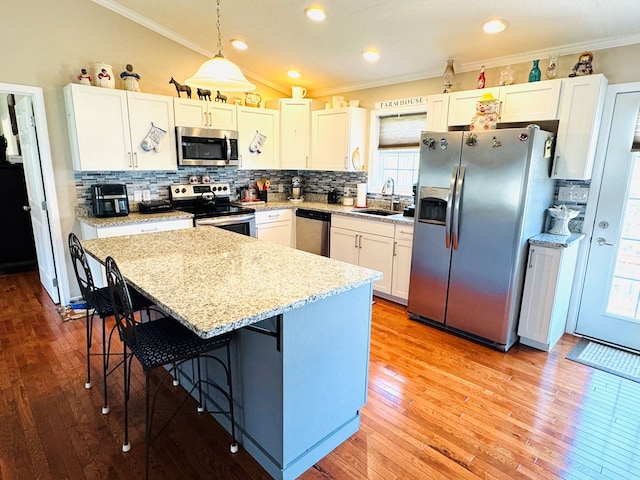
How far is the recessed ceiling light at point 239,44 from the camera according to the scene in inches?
150

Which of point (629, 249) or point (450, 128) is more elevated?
point (450, 128)

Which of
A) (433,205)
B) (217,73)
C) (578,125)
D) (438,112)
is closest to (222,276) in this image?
(217,73)

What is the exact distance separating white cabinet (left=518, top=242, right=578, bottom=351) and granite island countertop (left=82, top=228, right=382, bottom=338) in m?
1.71

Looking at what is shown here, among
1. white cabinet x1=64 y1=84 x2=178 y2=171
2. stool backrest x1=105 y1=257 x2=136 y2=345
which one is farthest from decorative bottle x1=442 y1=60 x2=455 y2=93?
stool backrest x1=105 y1=257 x2=136 y2=345

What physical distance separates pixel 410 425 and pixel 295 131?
3.65 metres

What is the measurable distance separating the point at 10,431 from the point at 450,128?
3892 mm

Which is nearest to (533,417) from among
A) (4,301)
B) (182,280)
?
(182,280)

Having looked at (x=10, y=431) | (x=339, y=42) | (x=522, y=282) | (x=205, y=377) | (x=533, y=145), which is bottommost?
(x=10, y=431)

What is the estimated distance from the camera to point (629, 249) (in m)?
2.95

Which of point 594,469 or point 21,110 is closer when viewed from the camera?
point 594,469

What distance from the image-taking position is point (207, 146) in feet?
13.3

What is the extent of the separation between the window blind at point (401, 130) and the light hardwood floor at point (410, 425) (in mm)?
2310

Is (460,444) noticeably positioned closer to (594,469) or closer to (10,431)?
(594,469)

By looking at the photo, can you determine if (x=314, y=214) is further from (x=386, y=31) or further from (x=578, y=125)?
(x=578, y=125)
